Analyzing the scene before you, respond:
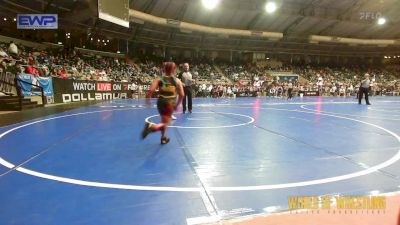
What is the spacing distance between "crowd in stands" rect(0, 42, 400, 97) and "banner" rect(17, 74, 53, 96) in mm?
345

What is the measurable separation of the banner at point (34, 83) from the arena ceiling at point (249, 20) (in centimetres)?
869

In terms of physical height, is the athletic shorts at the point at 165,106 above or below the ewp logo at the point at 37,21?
below

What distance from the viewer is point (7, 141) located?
639cm

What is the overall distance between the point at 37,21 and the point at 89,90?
19.4 ft

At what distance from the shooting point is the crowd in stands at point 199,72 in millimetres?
19266

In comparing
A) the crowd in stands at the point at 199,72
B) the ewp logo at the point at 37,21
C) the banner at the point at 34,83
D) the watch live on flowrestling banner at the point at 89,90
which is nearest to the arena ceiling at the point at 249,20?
the crowd in stands at the point at 199,72

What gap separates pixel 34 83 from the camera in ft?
52.7

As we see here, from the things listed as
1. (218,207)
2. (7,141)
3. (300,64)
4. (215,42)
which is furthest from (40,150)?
(300,64)

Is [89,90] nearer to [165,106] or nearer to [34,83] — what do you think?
[34,83]

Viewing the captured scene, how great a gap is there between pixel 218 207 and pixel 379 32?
50.3 m

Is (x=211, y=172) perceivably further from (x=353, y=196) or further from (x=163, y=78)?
(x=163, y=78)

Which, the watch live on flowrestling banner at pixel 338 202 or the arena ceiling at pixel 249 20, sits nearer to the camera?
the watch live on flowrestling banner at pixel 338 202

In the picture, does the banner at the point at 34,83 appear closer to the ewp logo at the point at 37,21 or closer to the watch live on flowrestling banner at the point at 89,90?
the watch live on flowrestling banner at the point at 89,90

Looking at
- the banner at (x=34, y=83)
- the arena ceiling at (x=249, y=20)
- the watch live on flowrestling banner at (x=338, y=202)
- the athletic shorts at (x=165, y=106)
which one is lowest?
the watch live on flowrestling banner at (x=338, y=202)
